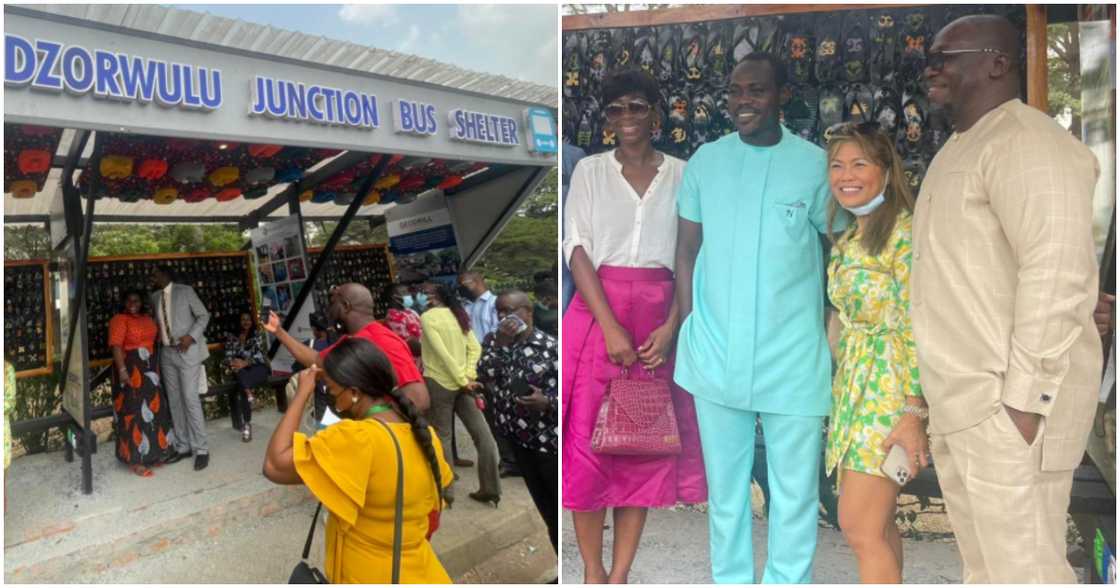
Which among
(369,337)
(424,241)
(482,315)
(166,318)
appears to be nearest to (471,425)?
(482,315)

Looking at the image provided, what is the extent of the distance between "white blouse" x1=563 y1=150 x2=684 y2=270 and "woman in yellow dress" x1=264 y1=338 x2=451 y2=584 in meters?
1.03

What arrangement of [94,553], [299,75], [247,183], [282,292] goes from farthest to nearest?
[282,292]
[247,183]
[299,75]
[94,553]

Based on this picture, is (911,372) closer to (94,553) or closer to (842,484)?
(842,484)

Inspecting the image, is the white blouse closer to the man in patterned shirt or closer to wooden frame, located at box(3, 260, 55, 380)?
the man in patterned shirt

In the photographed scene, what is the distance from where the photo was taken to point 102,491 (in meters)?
4.48

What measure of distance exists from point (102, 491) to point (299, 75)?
2618mm

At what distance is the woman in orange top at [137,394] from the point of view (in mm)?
4863

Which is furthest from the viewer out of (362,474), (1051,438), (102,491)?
(102,491)

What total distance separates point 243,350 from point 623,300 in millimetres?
4064

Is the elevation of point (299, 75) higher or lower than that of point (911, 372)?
higher

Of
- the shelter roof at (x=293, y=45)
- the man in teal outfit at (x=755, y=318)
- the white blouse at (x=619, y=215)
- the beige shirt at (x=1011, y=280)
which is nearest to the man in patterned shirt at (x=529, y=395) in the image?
the white blouse at (x=619, y=215)

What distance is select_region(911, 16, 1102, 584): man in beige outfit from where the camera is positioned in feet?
7.52

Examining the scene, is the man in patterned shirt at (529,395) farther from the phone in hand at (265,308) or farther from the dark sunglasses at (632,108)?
the phone in hand at (265,308)

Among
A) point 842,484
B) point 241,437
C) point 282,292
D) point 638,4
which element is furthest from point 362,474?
point 282,292
